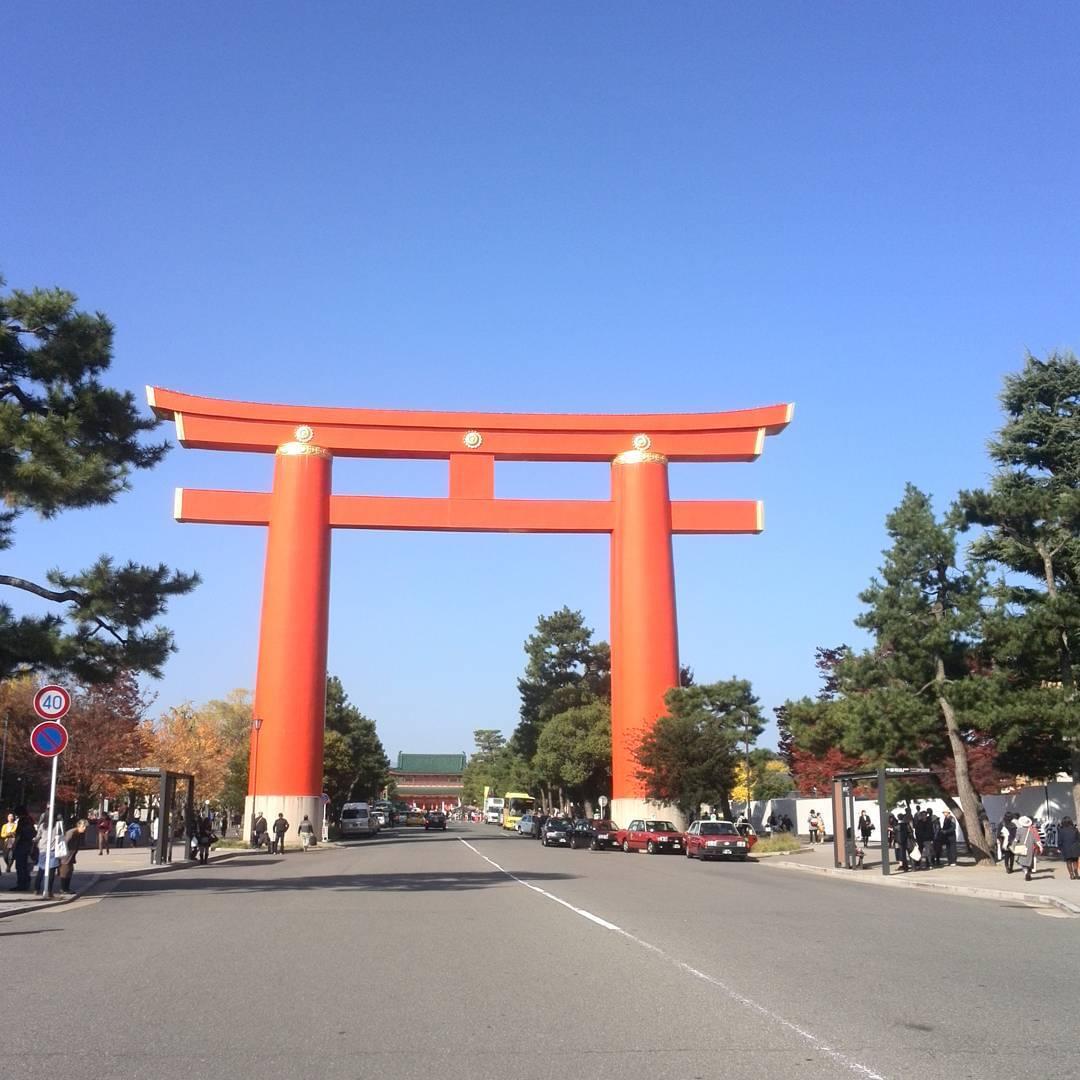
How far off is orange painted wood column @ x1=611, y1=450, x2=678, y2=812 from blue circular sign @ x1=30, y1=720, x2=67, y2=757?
115ft

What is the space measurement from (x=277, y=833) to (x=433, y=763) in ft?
434

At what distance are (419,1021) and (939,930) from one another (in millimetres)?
9579

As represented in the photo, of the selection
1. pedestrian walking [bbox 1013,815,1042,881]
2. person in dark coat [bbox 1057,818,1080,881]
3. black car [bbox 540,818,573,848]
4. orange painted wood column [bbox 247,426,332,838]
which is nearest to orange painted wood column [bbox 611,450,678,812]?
black car [bbox 540,818,573,848]

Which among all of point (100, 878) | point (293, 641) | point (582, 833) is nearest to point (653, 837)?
point (582, 833)

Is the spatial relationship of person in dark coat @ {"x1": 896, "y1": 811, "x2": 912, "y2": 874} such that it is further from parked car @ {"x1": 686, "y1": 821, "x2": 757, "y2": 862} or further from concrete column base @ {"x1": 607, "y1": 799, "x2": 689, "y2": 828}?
concrete column base @ {"x1": 607, "y1": 799, "x2": 689, "y2": 828}

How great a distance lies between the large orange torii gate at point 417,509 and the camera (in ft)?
161

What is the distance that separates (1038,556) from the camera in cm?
3016

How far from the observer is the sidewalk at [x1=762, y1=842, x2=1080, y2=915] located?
69.5 feet

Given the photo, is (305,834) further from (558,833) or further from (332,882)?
(332,882)

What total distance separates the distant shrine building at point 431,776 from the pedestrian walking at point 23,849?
151634 millimetres

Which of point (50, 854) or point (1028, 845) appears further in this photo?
point (1028, 845)

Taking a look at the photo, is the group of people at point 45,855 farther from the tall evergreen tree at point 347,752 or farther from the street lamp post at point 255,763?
the tall evergreen tree at point 347,752

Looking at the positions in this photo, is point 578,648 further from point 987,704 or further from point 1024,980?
point 1024,980

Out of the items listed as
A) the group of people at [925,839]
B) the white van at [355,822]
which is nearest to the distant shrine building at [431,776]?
the white van at [355,822]
